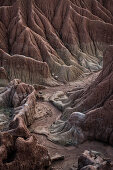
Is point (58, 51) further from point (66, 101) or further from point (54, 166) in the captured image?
point (54, 166)

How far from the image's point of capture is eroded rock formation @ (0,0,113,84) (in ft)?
95.2

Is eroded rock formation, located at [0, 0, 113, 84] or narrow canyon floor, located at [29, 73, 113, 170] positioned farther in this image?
eroded rock formation, located at [0, 0, 113, 84]

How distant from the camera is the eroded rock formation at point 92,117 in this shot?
55.8ft

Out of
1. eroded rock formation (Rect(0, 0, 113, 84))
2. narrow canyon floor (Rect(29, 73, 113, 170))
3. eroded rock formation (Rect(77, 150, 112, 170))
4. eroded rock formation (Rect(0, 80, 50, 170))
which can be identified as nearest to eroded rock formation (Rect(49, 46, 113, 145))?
narrow canyon floor (Rect(29, 73, 113, 170))

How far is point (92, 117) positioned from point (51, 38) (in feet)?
63.9

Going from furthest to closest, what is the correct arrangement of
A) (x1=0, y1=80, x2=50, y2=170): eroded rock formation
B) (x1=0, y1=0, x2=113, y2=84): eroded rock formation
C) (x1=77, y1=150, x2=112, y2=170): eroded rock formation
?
1. (x1=0, y1=0, x2=113, y2=84): eroded rock formation
2. (x1=0, y1=80, x2=50, y2=170): eroded rock formation
3. (x1=77, y1=150, x2=112, y2=170): eroded rock formation

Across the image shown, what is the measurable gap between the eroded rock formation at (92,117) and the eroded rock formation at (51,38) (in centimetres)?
965

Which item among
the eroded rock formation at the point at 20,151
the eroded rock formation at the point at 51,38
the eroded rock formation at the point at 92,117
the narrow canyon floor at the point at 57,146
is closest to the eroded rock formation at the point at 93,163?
the narrow canyon floor at the point at 57,146

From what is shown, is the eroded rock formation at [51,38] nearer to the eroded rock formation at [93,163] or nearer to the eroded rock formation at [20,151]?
the eroded rock formation at [20,151]

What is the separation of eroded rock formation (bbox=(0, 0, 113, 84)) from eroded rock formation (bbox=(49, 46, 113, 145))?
9651 millimetres

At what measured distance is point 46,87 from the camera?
28562mm

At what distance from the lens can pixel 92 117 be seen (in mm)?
17203

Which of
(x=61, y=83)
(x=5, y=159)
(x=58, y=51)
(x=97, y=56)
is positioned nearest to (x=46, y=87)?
(x=61, y=83)

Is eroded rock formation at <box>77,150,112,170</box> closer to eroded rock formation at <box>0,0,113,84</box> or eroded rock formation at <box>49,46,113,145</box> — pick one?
eroded rock formation at <box>49,46,113,145</box>
